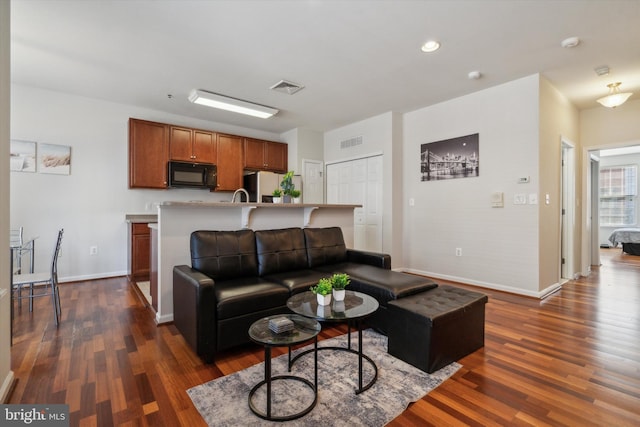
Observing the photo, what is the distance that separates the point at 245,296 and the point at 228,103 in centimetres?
326

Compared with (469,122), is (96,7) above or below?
above

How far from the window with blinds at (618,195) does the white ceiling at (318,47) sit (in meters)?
5.95

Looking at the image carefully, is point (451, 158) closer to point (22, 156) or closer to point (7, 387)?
point (7, 387)

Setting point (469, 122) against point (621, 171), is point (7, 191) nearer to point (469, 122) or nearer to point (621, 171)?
point (469, 122)

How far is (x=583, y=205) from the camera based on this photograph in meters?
4.89

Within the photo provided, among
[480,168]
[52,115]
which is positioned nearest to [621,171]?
[480,168]

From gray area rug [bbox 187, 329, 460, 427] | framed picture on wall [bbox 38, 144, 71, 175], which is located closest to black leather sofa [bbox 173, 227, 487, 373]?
gray area rug [bbox 187, 329, 460, 427]

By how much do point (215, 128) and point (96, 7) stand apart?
3.34 m

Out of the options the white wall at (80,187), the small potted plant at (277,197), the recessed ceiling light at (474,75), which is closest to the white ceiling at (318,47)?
the recessed ceiling light at (474,75)

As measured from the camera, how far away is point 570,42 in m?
2.91

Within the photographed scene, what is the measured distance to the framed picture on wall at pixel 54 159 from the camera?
425 cm

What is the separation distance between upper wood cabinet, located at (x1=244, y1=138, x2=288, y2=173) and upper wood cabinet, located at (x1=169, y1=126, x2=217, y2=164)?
0.67 m

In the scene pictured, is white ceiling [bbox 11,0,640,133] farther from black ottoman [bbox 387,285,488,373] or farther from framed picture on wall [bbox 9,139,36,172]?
black ottoman [bbox 387,285,488,373]

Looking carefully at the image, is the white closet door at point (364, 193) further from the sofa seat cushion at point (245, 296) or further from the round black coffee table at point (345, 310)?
the round black coffee table at point (345, 310)
